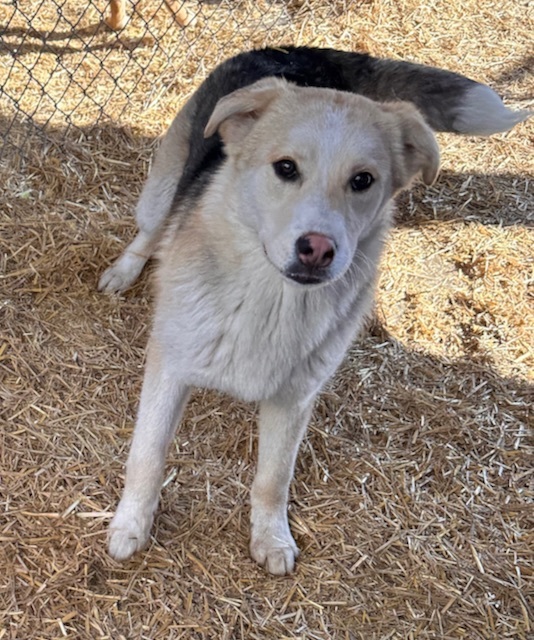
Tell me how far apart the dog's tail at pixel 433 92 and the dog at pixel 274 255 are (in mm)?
12

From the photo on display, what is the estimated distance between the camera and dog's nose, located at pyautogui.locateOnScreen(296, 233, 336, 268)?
81.2 inches

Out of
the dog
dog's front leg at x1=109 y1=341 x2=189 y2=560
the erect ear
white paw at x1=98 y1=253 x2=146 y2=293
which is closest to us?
the dog

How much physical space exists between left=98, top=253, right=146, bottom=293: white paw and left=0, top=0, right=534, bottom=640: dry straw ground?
0.19 feet

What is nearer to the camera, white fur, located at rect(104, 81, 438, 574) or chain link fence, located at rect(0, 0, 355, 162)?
white fur, located at rect(104, 81, 438, 574)

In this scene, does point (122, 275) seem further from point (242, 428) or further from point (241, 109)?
point (241, 109)

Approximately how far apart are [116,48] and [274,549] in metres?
3.69

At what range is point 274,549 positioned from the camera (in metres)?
2.80

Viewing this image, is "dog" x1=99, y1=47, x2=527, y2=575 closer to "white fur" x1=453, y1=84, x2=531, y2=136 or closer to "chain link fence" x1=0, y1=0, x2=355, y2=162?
"white fur" x1=453, y1=84, x2=531, y2=136

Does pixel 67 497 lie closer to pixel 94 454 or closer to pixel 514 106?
pixel 94 454

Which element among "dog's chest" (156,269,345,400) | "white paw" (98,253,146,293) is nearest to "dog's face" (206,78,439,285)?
"dog's chest" (156,269,345,400)

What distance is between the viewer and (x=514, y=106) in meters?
5.23

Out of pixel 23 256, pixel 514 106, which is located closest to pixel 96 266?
pixel 23 256

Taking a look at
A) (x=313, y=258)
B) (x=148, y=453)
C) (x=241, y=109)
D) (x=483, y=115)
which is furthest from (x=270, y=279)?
(x=483, y=115)

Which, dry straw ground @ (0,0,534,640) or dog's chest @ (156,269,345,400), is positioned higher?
dog's chest @ (156,269,345,400)
